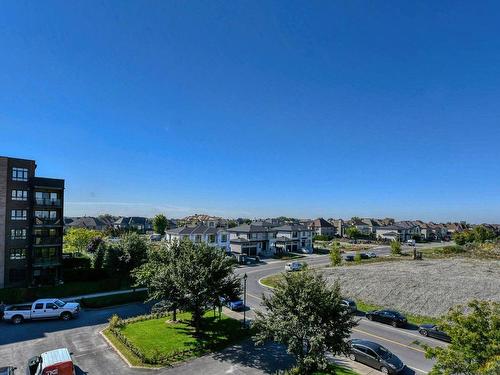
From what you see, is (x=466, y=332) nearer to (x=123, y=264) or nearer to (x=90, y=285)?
(x=123, y=264)

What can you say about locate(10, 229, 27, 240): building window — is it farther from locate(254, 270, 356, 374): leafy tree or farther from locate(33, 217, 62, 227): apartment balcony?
locate(254, 270, 356, 374): leafy tree

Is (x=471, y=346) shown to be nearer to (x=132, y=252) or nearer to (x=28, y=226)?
(x=132, y=252)

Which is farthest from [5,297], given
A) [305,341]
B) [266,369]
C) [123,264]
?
[305,341]

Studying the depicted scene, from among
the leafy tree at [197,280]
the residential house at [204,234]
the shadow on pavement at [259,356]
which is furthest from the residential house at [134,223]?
the shadow on pavement at [259,356]

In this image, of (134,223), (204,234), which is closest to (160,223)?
(134,223)

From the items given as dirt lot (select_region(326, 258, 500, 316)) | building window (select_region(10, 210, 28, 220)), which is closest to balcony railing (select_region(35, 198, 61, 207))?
building window (select_region(10, 210, 28, 220))

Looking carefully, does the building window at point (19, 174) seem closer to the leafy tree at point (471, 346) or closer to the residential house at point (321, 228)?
the leafy tree at point (471, 346)
